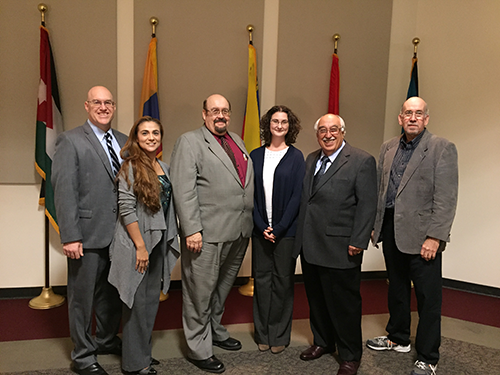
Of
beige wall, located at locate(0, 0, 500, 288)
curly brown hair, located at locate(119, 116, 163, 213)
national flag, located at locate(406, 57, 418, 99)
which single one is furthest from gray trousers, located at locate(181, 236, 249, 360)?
national flag, located at locate(406, 57, 418, 99)

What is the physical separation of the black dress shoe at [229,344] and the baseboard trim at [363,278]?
133 centimetres

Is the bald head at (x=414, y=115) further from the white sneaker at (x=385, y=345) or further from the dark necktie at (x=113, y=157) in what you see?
the dark necktie at (x=113, y=157)

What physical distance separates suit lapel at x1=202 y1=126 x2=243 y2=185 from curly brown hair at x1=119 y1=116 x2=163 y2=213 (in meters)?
0.38

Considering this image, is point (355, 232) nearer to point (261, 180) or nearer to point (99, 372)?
point (261, 180)

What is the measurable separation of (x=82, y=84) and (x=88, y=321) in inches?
91.0

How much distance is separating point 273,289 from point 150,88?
7.44ft

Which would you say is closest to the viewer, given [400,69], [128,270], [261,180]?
[128,270]

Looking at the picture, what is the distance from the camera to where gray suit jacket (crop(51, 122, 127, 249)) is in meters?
2.37

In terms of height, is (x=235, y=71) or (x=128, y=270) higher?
(x=235, y=71)

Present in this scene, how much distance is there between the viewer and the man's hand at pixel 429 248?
2531 millimetres

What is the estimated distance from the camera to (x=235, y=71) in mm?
4145

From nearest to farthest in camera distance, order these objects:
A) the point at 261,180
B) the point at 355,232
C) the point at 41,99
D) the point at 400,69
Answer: the point at 355,232, the point at 261,180, the point at 41,99, the point at 400,69

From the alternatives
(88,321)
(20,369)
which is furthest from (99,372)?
(20,369)

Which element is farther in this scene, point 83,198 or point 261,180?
point 261,180
